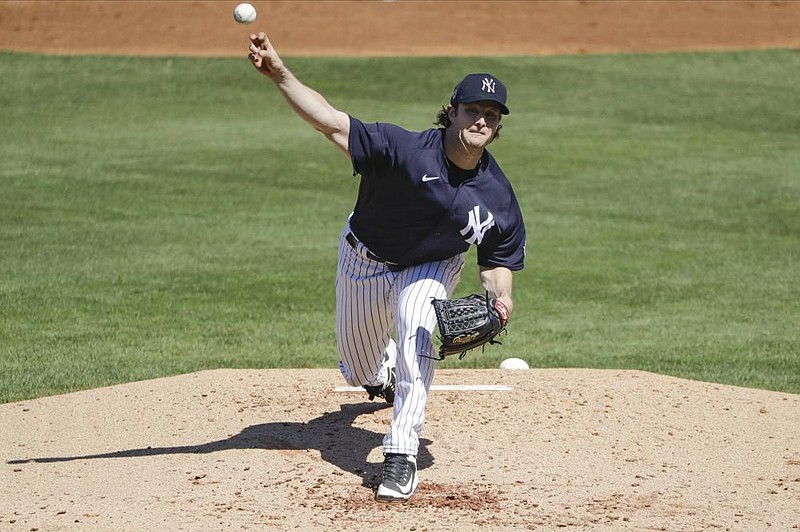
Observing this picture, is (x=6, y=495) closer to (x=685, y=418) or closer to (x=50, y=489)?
(x=50, y=489)

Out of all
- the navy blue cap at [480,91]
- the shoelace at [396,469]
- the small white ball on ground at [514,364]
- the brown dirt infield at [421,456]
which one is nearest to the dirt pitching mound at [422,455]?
the brown dirt infield at [421,456]

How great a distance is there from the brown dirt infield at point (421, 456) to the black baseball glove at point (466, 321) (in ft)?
2.08

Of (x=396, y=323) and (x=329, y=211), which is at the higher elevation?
(x=329, y=211)

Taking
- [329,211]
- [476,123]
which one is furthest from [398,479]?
[329,211]

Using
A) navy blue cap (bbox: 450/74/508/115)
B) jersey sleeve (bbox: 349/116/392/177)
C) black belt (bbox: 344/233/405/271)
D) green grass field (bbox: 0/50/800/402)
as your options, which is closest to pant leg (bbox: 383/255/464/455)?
black belt (bbox: 344/233/405/271)

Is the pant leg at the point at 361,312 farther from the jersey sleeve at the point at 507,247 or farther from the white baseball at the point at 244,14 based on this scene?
the white baseball at the point at 244,14

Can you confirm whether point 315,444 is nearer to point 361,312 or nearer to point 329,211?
point 361,312

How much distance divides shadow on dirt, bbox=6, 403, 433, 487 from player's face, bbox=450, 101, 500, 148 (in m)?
1.57

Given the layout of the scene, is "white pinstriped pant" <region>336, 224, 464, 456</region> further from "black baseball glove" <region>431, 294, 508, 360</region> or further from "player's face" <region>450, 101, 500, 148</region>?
"player's face" <region>450, 101, 500, 148</region>

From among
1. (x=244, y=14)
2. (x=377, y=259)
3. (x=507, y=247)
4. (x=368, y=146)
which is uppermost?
(x=244, y=14)

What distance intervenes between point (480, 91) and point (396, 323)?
3.67ft

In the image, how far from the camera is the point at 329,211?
1373cm

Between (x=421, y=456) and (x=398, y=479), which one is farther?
(x=421, y=456)

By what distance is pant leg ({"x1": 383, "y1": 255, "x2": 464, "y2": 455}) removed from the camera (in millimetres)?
5324
